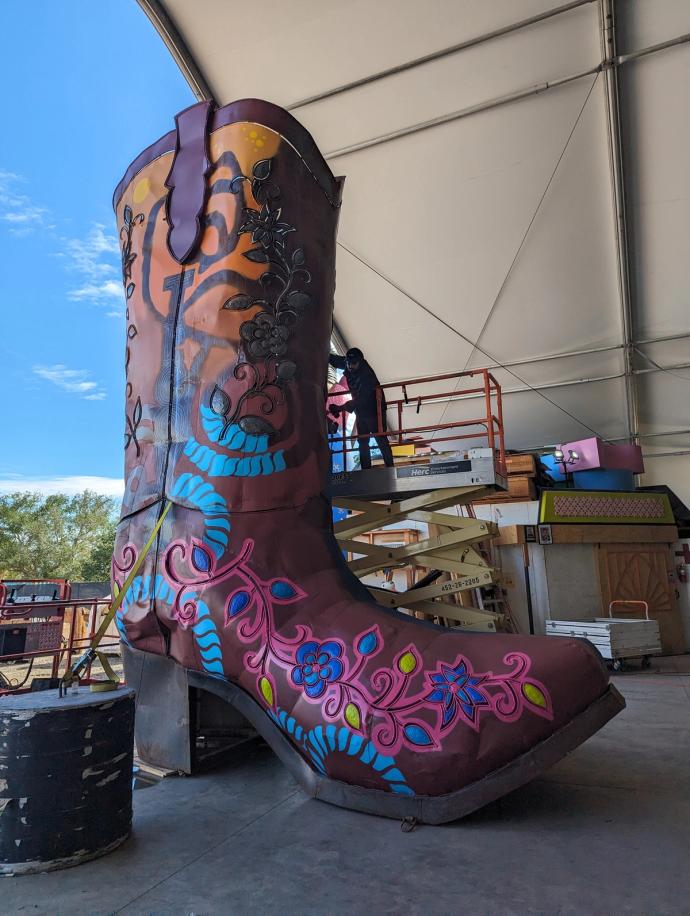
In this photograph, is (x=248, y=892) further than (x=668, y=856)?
No

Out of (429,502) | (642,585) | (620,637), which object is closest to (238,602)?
(429,502)

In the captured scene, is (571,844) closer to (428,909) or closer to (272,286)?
(428,909)

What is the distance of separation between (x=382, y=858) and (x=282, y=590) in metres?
1.00

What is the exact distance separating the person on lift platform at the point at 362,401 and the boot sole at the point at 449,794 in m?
3.42

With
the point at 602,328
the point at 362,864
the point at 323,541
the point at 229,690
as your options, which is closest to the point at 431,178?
the point at 602,328

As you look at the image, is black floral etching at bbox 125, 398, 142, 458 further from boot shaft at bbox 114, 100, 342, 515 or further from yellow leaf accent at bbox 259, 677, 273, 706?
yellow leaf accent at bbox 259, 677, 273, 706

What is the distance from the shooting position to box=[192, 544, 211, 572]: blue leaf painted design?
257cm

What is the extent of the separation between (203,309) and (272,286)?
333 mm

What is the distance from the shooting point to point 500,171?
355 inches

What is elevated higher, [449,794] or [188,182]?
[188,182]

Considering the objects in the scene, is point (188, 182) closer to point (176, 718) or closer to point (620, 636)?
point (176, 718)

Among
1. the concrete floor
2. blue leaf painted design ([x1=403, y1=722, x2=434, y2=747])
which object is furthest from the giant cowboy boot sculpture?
the concrete floor

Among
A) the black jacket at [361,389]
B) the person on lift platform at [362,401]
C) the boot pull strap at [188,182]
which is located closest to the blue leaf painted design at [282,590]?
the boot pull strap at [188,182]

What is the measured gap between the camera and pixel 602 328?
11.1 metres
